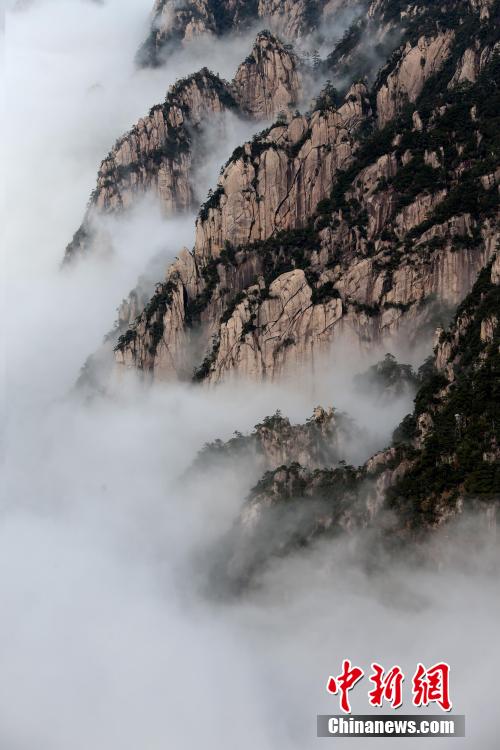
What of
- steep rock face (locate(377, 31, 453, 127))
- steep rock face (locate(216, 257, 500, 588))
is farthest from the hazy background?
steep rock face (locate(377, 31, 453, 127))

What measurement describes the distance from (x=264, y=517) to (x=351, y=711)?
36420mm

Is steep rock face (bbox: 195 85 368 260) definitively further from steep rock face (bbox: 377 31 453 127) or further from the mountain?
steep rock face (bbox: 377 31 453 127)

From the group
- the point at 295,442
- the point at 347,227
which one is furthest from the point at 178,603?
the point at 347,227

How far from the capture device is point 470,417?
354 feet

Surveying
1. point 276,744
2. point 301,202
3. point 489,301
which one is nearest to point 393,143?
point 301,202

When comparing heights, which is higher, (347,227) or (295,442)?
(347,227)

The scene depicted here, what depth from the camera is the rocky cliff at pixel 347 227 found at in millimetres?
137000

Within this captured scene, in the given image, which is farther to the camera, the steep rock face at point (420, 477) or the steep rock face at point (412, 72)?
the steep rock face at point (412, 72)

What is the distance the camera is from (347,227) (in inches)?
5851

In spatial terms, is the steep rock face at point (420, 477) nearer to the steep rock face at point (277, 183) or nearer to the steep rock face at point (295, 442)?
the steep rock face at point (295, 442)

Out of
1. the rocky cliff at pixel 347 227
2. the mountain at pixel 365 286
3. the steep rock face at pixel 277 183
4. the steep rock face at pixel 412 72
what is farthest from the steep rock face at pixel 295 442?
the steep rock face at pixel 412 72

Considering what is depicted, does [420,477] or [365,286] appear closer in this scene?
[420,477]

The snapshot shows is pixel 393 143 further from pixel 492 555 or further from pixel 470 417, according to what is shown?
pixel 492 555

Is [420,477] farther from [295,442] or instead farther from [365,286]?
[365,286]
